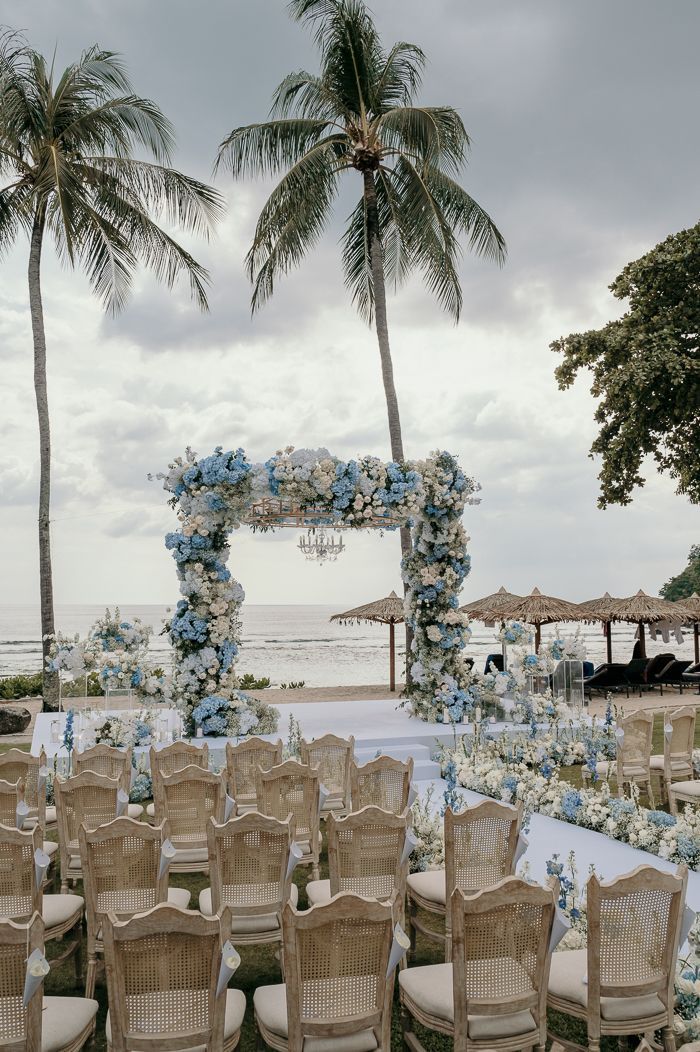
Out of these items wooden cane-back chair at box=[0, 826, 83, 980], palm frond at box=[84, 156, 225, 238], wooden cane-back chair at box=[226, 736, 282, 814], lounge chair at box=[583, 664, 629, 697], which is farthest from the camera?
lounge chair at box=[583, 664, 629, 697]

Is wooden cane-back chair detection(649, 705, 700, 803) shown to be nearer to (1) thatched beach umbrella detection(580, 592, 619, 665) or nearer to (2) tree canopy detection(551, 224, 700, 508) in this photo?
(2) tree canopy detection(551, 224, 700, 508)

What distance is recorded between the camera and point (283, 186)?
14.8 meters

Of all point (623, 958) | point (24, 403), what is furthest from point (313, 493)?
point (24, 403)

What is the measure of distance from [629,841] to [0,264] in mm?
15576

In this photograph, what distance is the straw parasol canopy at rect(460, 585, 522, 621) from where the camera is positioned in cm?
2061

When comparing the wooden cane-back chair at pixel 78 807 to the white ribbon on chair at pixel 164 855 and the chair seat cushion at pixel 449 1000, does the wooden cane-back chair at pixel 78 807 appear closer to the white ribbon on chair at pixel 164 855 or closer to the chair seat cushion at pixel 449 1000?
the white ribbon on chair at pixel 164 855

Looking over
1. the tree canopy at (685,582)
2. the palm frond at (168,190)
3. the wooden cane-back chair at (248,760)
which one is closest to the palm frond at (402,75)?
the palm frond at (168,190)

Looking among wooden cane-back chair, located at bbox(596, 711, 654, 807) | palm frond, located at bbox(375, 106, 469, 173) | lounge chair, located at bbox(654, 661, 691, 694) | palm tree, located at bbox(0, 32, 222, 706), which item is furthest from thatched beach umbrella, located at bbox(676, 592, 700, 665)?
palm tree, located at bbox(0, 32, 222, 706)

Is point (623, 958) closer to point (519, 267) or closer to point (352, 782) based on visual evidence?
point (352, 782)

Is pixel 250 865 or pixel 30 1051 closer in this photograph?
pixel 30 1051

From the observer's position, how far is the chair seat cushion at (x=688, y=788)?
7.14 metres

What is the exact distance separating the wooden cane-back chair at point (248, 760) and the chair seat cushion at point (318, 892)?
169 centimetres

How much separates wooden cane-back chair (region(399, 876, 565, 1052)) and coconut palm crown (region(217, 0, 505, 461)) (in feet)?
40.7

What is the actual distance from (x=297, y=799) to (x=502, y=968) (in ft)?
8.58
